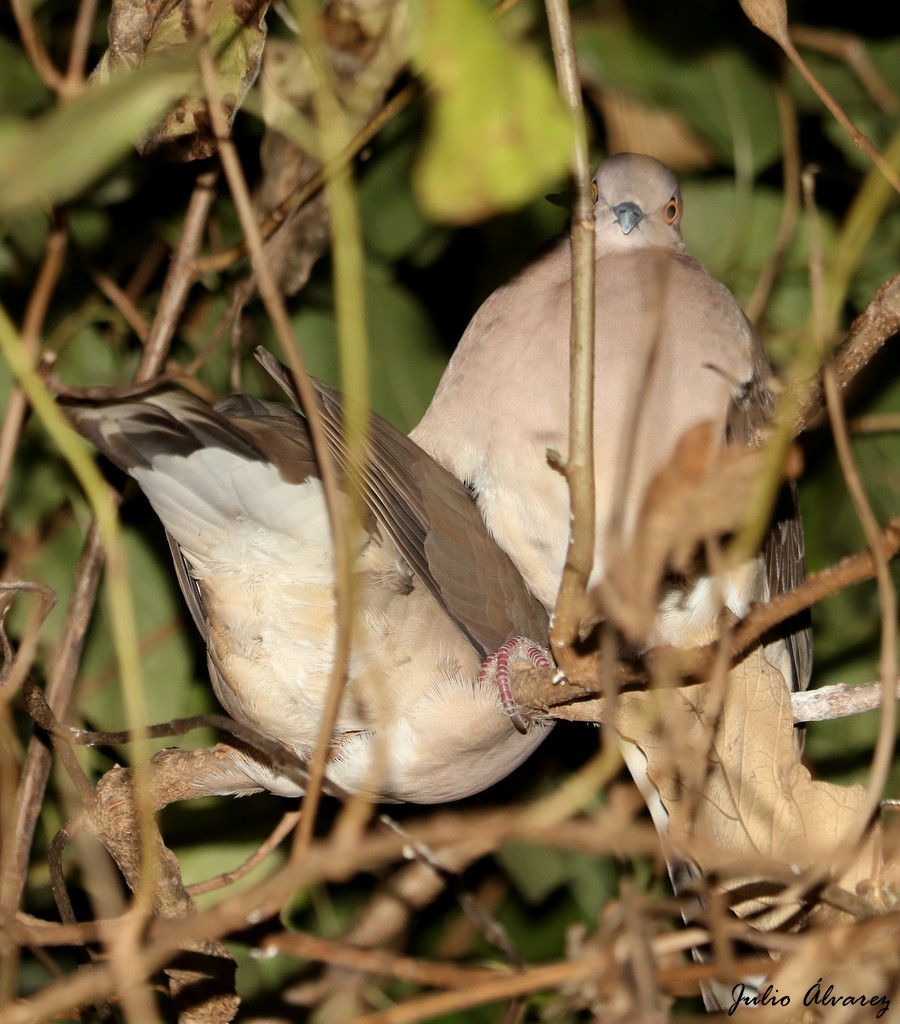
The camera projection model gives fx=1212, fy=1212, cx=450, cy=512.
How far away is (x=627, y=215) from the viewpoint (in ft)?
9.03

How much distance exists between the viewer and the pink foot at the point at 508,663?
2328 mm

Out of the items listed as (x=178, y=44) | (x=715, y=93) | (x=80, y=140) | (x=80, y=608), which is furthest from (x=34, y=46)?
(x=80, y=140)

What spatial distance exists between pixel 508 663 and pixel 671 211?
47.5 inches

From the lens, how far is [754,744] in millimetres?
A: 2188

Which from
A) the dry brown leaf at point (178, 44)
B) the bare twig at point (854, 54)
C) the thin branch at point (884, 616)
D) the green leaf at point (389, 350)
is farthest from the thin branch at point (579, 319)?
the bare twig at point (854, 54)

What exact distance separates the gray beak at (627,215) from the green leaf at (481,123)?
1.89 metres

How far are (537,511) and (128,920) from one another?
49.0 inches

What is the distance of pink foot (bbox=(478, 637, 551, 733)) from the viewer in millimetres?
2328

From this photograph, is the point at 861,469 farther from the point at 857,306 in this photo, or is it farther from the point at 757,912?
the point at 757,912

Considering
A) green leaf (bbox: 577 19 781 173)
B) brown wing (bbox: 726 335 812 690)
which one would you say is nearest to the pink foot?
brown wing (bbox: 726 335 812 690)

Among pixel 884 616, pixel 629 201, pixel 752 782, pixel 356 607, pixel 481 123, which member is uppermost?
pixel 481 123

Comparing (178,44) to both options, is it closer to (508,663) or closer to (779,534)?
(508,663)

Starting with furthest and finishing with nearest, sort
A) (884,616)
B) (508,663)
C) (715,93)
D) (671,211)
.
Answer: (715,93) < (671,211) < (508,663) < (884,616)

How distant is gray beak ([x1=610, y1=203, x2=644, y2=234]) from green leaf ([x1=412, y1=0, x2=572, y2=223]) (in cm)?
189
